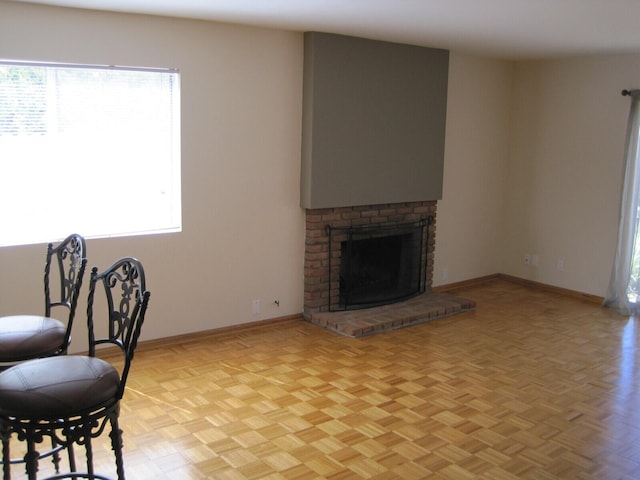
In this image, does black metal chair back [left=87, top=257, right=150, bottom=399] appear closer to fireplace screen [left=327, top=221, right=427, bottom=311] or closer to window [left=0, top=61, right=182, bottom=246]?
window [left=0, top=61, right=182, bottom=246]

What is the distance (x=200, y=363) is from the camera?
14.1ft

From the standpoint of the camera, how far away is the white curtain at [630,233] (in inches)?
225

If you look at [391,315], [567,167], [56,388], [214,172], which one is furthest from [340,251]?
[56,388]

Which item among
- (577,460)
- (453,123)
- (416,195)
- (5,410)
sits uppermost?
(453,123)

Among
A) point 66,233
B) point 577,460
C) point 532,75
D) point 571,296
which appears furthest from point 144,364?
point 532,75

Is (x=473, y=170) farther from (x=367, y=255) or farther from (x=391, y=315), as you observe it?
(x=391, y=315)

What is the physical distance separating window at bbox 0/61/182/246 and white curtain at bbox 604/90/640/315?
3937mm

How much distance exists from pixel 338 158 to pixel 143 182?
1.55m

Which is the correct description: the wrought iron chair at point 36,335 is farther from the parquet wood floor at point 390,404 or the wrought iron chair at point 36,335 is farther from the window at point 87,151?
the window at point 87,151

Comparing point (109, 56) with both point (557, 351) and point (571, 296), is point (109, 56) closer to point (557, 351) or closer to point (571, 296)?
point (557, 351)

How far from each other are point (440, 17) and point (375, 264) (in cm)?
230

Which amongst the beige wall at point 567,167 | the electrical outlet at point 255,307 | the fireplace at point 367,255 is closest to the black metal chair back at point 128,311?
the electrical outlet at point 255,307

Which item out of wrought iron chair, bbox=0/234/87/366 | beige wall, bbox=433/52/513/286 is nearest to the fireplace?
beige wall, bbox=433/52/513/286

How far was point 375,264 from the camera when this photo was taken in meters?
5.68
